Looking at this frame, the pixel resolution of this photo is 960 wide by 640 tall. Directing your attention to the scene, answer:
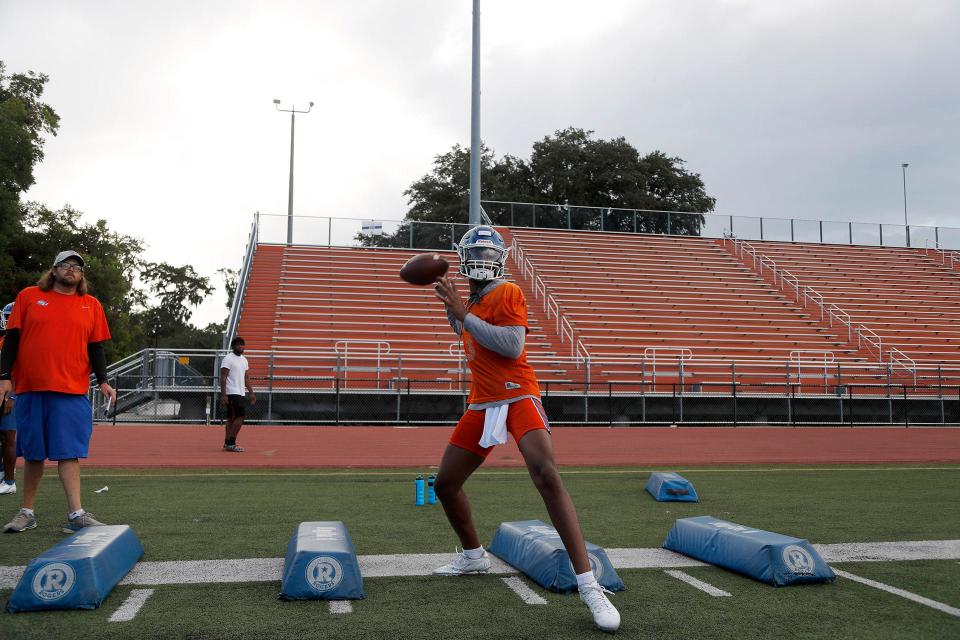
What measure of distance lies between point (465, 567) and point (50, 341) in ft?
10.9

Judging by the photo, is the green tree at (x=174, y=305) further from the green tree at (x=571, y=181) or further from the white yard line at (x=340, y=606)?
the white yard line at (x=340, y=606)

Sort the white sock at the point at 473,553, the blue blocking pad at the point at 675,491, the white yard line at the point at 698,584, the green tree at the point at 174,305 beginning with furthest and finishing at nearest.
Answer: the green tree at the point at 174,305 → the blue blocking pad at the point at 675,491 → the white sock at the point at 473,553 → the white yard line at the point at 698,584

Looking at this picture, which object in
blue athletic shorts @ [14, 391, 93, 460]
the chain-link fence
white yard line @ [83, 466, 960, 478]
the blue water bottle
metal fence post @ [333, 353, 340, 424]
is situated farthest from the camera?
the chain-link fence

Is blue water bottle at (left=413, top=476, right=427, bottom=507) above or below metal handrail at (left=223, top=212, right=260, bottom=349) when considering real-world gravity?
below

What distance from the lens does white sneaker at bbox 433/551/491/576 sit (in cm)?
489

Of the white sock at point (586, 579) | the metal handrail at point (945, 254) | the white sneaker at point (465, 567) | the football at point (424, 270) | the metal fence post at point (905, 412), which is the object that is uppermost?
the metal handrail at point (945, 254)

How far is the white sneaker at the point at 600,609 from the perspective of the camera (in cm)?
381

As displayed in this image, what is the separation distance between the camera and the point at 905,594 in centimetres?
456

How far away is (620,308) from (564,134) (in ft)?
108

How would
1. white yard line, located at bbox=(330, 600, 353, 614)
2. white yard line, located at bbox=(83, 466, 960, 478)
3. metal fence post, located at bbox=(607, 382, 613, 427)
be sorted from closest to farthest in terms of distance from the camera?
white yard line, located at bbox=(330, 600, 353, 614)
white yard line, located at bbox=(83, 466, 960, 478)
metal fence post, located at bbox=(607, 382, 613, 427)

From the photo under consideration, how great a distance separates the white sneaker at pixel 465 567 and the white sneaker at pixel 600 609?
3.35 feet

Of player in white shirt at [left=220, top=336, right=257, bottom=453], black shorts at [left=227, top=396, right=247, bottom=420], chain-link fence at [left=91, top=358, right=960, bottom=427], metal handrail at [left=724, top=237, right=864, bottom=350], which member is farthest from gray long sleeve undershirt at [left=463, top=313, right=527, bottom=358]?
metal handrail at [left=724, top=237, right=864, bottom=350]

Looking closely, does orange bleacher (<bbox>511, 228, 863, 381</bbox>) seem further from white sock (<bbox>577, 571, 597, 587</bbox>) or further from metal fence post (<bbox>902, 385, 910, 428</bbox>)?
white sock (<bbox>577, 571, 597, 587</bbox>)

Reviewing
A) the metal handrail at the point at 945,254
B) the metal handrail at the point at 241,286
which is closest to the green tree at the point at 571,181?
the metal handrail at the point at 945,254
